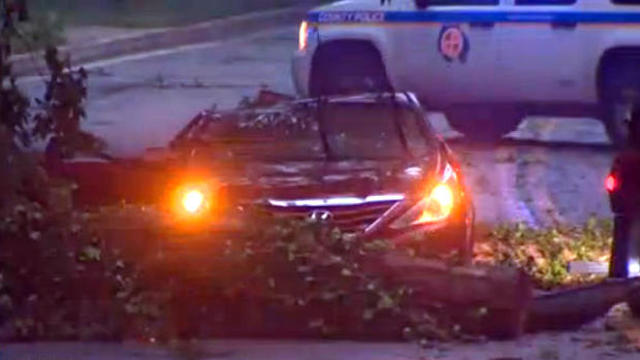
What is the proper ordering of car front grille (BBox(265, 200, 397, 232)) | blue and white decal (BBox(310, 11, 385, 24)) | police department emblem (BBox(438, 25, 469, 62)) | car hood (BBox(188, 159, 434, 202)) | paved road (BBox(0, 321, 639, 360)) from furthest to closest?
blue and white decal (BBox(310, 11, 385, 24))
police department emblem (BBox(438, 25, 469, 62))
car hood (BBox(188, 159, 434, 202))
car front grille (BBox(265, 200, 397, 232))
paved road (BBox(0, 321, 639, 360))

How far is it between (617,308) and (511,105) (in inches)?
333

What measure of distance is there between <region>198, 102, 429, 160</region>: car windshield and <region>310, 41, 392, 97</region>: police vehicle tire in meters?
6.80

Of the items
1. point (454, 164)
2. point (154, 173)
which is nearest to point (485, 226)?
point (454, 164)

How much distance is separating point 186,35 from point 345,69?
11.5 m

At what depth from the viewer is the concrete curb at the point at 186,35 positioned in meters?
27.6

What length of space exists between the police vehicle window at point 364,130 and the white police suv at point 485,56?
18.8ft

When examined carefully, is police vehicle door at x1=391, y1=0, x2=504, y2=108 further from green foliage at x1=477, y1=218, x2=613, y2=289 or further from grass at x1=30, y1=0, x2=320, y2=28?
grass at x1=30, y1=0, x2=320, y2=28

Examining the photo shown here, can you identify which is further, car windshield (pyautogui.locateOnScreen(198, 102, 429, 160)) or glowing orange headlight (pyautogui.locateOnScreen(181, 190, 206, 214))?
car windshield (pyautogui.locateOnScreen(198, 102, 429, 160))

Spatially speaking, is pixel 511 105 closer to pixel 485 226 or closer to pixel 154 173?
pixel 485 226

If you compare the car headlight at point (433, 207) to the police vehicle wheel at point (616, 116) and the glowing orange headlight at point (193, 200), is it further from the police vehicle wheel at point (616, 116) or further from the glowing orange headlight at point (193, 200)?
the police vehicle wheel at point (616, 116)

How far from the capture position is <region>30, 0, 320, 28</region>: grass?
31781 mm

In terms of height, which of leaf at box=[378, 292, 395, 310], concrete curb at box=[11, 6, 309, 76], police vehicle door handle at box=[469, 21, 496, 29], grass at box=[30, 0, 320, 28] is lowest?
leaf at box=[378, 292, 395, 310]

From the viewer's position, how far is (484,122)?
19.3 m

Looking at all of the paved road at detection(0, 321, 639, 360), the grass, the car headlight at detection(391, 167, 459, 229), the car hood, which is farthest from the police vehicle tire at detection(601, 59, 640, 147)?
the grass
